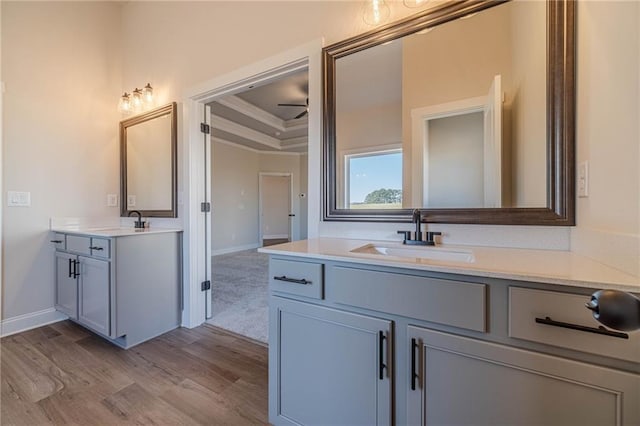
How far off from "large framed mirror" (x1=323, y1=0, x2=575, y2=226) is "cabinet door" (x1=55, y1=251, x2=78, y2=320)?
229 centimetres

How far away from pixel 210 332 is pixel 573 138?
2.65 m

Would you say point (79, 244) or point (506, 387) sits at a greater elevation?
point (79, 244)

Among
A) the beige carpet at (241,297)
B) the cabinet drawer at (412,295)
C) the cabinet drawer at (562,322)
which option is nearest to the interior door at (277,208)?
the beige carpet at (241,297)

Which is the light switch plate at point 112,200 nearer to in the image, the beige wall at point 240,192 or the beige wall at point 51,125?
the beige wall at point 51,125

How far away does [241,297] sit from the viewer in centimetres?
318

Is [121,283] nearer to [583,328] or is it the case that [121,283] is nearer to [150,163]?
[150,163]

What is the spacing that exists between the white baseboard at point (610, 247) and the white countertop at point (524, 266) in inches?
0.9

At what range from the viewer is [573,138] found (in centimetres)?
109

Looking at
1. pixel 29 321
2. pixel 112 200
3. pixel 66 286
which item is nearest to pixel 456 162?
pixel 66 286

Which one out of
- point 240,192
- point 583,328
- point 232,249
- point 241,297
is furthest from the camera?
point 240,192

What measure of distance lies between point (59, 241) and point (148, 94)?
1.59 m

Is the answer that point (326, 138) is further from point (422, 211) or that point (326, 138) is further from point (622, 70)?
point (622, 70)

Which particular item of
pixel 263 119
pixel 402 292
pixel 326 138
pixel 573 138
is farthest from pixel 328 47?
pixel 263 119

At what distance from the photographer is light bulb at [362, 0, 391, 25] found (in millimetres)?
1510
